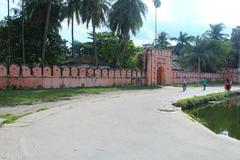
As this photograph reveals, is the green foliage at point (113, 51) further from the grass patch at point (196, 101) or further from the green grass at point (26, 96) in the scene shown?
the green grass at point (26, 96)

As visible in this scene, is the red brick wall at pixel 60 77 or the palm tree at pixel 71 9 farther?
the palm tree at pixel 71 9

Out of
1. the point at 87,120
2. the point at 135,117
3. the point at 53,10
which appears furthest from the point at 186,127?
the point at 53,10

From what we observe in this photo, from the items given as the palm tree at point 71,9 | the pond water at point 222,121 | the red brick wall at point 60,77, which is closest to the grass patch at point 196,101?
the pond water at point 222,121

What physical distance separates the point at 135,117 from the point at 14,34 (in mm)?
31249

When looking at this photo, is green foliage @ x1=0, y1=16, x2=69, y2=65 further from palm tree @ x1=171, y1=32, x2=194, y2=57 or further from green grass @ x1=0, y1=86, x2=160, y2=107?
palm tree @ x1=171, y1=32, x2=194, y2=57

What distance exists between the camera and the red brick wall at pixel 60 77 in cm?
2838

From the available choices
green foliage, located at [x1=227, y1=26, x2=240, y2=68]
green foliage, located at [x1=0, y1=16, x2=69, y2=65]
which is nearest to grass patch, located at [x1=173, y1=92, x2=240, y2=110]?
green foliage, located at [x1=0, y1=16, x2=69, y2=65]

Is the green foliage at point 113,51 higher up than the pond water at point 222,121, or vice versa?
the green foliage at point 113,51

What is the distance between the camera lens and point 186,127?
1141 cm

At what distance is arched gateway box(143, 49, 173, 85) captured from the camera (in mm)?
41469

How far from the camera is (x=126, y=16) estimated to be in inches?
1662

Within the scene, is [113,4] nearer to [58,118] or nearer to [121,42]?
[121,42]

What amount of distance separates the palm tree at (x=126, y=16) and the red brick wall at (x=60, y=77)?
21.5ft

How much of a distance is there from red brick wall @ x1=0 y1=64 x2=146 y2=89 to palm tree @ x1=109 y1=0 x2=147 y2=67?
6540 mm
